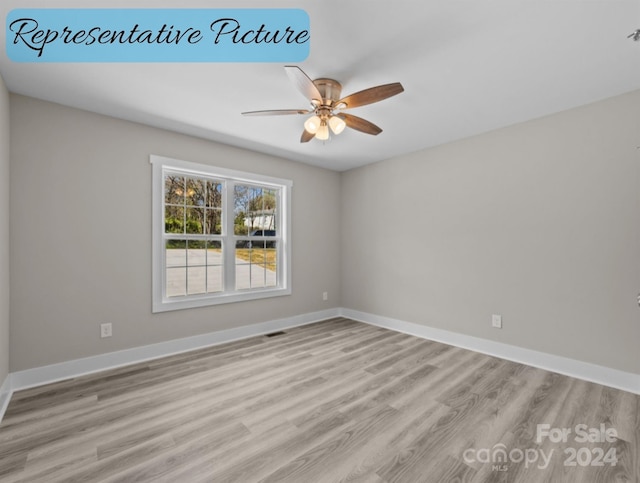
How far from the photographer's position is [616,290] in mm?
2613

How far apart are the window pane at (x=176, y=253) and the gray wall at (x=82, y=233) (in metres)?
0.24

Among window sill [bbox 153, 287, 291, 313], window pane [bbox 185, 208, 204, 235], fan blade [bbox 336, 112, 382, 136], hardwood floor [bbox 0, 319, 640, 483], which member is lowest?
hardwood floor [bbox 0, 319, 640, 483]

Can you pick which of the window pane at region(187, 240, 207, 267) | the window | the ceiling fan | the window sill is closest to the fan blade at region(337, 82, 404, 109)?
the ceiling fan

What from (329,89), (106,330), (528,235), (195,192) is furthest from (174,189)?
(528,235)

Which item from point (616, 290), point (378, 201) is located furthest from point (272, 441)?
point (378, 201)

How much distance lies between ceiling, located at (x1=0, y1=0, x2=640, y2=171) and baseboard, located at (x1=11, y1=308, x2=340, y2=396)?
94.0 inches

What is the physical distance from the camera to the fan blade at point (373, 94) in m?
2.03

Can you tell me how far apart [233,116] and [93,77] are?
3.68 feet

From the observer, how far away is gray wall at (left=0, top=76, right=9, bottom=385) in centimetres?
230

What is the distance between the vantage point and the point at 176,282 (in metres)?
3.53

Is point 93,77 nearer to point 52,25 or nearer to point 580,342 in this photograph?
point 52,25

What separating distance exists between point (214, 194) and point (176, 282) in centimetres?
118

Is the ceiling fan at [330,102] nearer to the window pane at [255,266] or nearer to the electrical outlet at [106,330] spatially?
the window pane at [255,266]

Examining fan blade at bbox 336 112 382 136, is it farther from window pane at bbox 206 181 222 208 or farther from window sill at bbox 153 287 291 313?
window sill at bbox 153 287 291 313
